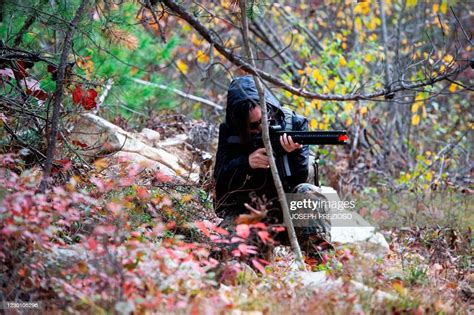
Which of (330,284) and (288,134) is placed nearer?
(330,284)

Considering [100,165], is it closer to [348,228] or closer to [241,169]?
[241,169]

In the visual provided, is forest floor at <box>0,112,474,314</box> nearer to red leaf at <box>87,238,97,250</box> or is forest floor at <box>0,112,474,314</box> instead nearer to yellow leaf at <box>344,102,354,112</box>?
red leaf at <box>87,238,97,250</box>

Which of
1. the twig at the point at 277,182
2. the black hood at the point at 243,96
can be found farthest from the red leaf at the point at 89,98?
the twig at the point at 277,182

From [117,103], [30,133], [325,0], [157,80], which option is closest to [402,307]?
[30,133]

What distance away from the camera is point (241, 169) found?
4730mm

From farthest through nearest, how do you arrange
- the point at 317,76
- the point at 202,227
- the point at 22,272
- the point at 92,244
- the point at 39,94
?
1. the point at 317,76
2. the point at 39,94
3. the point at 202,227
4. the point at 22,272
5. the point at 92,244

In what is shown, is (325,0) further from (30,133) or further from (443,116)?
(30,133)

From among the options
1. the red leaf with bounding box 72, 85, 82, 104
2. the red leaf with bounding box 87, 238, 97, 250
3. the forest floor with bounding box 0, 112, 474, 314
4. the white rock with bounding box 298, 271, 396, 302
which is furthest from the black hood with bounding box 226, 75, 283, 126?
the red leaf with bounding box 87, 238, 97, 250

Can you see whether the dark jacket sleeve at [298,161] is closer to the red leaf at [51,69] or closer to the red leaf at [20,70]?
the red leaf at [51,69]

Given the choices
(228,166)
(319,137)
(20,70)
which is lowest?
(228,166)

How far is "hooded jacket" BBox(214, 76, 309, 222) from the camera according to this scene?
15.4ft

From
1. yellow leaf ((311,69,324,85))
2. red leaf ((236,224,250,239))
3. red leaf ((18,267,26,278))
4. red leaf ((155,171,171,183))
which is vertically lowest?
red leaf ((18,267,26,278))

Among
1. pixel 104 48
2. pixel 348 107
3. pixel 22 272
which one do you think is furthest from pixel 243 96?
pixel 348 107

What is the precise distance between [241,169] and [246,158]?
3.3 inches
